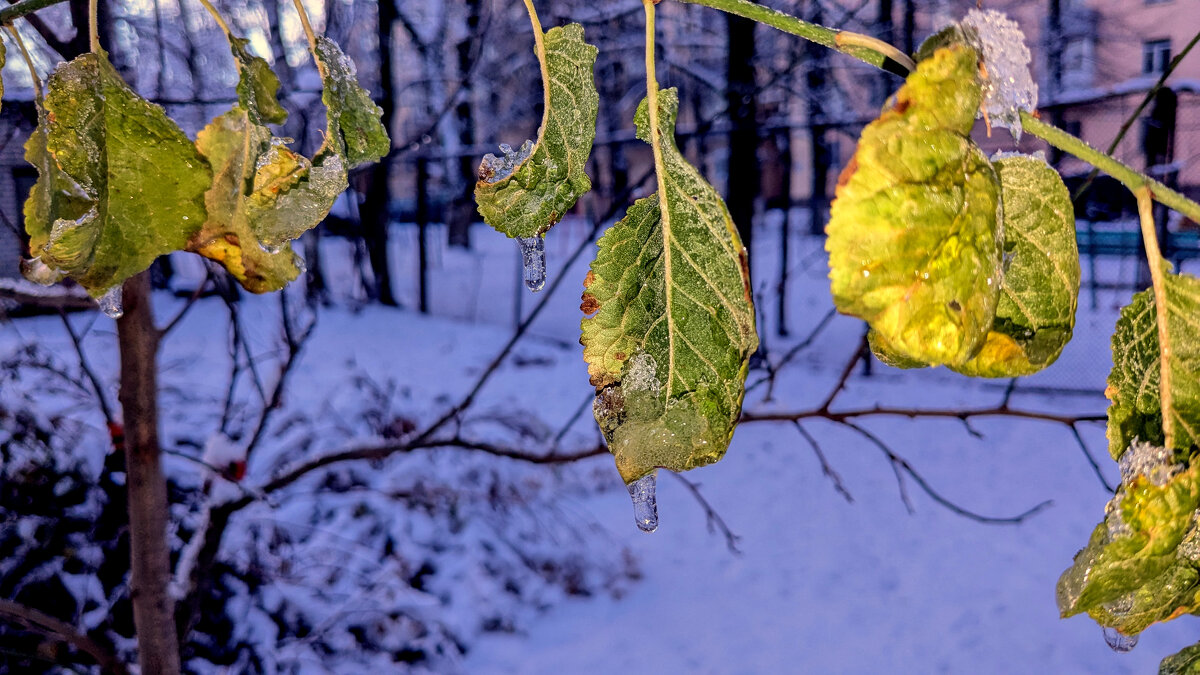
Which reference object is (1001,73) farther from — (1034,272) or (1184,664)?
(1184,664)

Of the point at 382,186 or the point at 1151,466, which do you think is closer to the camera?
the point at 1151,466

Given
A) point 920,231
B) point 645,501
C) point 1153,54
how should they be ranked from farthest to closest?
point 1153,54 → point 645,501 → point 920,231

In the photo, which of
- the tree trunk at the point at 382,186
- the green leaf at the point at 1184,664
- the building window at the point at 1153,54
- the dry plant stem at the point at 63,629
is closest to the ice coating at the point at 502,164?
the green leaf at the point at 1184,664

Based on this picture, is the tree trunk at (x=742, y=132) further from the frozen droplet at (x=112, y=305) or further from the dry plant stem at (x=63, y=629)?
the frozen droplet at (x=112, y=305)

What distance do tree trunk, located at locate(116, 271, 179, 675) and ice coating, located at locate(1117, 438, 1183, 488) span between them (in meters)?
1.16

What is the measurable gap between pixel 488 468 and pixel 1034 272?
12.7ft

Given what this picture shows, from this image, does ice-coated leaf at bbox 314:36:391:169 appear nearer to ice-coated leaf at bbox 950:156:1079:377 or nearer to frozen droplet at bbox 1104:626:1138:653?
ice-coated leaf at bbox 950:156:1079:377

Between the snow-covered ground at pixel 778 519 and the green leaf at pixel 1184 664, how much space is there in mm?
1862

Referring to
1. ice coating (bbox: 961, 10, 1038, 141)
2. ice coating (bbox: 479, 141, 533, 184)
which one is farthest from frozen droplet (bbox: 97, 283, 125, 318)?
ice coating (bbox: 961, 10, 1038, 141)

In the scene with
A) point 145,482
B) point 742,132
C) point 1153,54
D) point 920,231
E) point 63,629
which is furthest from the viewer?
point 1153,54

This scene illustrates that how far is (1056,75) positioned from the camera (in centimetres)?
860

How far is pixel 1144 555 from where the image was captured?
0.94ft

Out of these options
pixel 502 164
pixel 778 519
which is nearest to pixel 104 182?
pixel 502 164

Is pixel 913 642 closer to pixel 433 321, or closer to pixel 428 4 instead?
pixel 433 321
